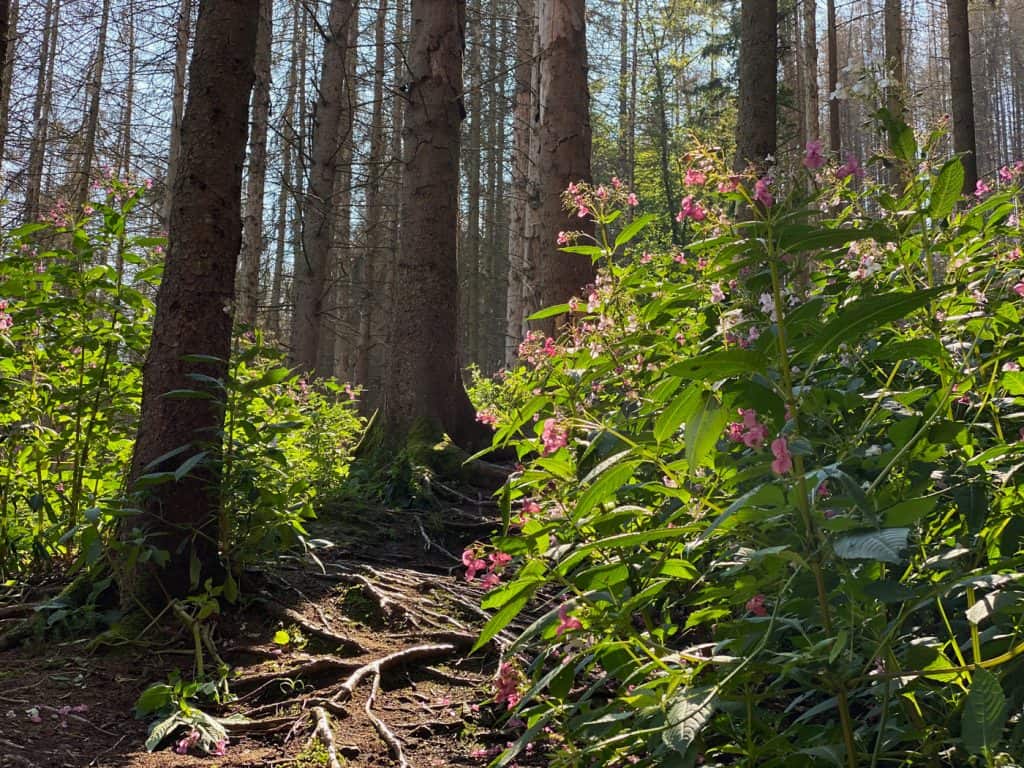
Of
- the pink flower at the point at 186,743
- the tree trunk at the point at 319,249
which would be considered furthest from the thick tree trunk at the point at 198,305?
the tree trunk at the point at 319,249

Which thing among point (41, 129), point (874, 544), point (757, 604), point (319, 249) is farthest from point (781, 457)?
point (41, 129)

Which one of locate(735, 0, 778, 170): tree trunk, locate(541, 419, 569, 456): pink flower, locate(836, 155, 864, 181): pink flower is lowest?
locate(541, 419, 569, 456): pink flower

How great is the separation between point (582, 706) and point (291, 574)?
2.32 metres

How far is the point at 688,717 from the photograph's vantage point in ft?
4.46

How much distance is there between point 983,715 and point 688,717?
44 centimetres

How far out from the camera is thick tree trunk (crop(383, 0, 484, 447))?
20.6 ft

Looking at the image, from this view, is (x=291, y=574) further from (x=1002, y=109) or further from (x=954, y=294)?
(x=1002, y=109)

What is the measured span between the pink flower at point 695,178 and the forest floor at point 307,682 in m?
1.77

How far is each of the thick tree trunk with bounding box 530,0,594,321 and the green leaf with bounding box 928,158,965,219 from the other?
16.8 ft

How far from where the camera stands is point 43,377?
12.3 feet

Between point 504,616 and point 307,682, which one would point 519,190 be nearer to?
point 307,682

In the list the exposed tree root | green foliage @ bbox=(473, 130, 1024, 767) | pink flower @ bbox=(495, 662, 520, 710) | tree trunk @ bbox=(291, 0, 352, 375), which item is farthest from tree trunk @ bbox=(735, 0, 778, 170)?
tree trunk @ bbox=(291, 0, 352, 375)

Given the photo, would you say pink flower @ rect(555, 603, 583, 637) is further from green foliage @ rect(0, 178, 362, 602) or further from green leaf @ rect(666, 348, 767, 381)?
green foliage @ rect(0, 178, 362, 602)

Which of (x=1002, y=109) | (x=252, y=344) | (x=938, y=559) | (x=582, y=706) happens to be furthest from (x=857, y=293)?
(x=1002, y=109)
